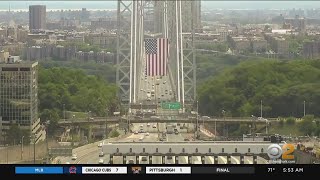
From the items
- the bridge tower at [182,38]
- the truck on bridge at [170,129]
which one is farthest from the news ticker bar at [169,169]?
the bridge tower at [182,38]

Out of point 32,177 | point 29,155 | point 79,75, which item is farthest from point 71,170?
point 79,75

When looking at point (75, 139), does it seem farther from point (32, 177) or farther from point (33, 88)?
point (32, 177)

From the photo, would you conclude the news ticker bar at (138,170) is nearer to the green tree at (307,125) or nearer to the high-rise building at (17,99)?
the high-rise building at (17,99)

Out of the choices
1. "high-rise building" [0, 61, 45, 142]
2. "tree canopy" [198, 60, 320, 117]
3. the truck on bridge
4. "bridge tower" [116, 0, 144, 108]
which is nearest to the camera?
"high-rise building" [0, 61, 45, 142]

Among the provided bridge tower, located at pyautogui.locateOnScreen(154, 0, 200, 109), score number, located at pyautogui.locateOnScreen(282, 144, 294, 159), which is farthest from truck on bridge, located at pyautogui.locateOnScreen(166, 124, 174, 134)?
bridge tower, located at pyautogui.locateOnScreen(154, 0, 200, 109)

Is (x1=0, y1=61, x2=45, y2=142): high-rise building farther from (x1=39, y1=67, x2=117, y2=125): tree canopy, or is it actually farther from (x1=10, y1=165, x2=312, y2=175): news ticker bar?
(x1=10, y1=165, x2=312, y2=175): news ticker bar
